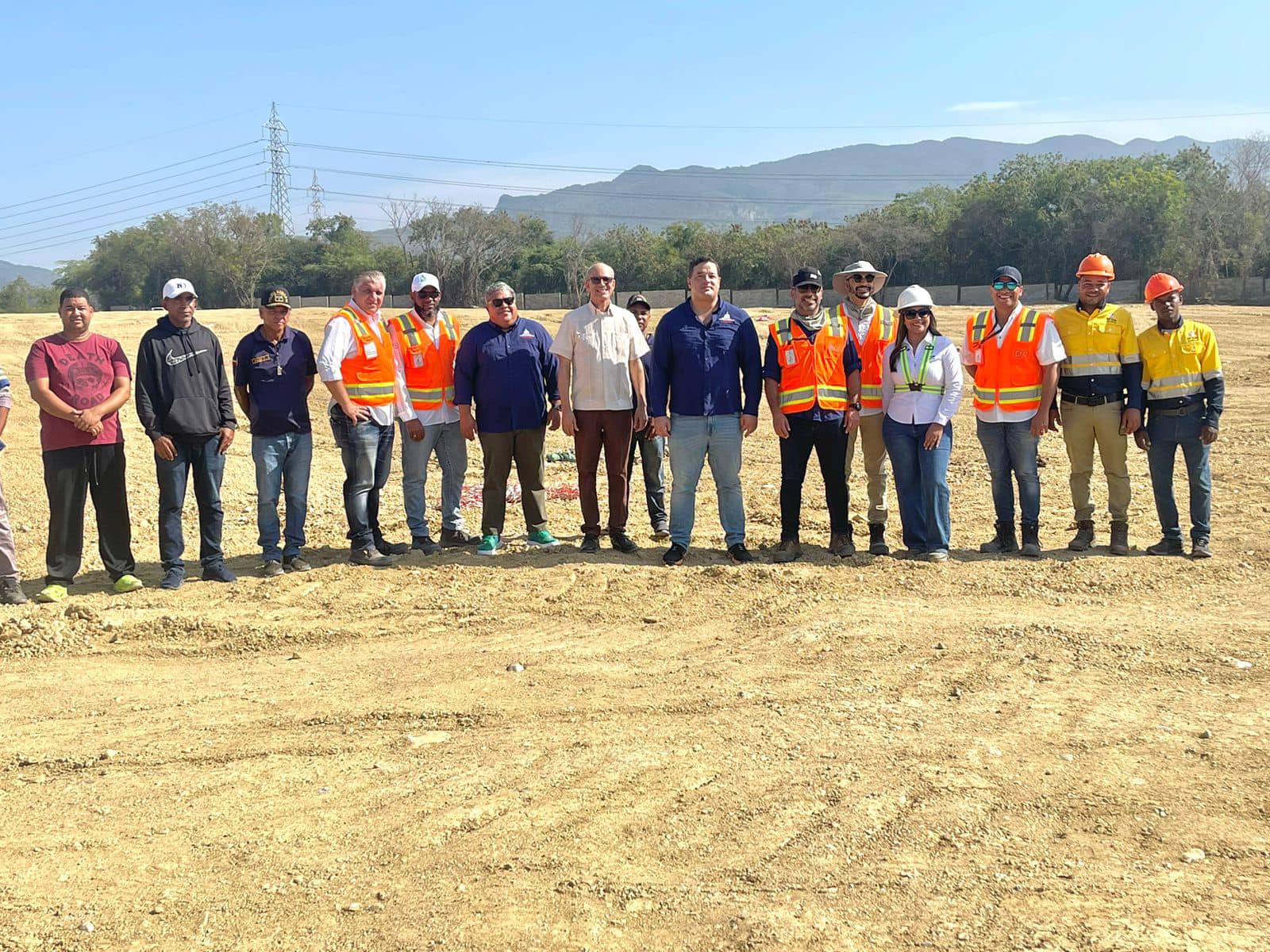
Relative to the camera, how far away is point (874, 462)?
8.27 m

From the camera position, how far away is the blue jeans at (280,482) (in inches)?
306

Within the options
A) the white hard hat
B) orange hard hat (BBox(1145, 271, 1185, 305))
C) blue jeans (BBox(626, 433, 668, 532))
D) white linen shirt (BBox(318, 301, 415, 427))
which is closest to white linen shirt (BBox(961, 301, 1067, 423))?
the white hard hat

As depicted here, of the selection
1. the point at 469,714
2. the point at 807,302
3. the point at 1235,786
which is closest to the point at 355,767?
the point at 469,714

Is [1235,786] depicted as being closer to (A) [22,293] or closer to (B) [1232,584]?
(B) [1232,584]

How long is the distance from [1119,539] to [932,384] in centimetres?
195

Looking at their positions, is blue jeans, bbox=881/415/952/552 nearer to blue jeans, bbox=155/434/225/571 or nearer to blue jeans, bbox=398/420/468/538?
blue jeans, bbox=398/420/468/538

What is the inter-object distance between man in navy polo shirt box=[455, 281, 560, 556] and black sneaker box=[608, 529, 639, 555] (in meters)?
0.75

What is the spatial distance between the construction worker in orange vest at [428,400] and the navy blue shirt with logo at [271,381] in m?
0.80

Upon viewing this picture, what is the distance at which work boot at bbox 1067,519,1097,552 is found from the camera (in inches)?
325

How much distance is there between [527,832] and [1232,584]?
566 centimetres

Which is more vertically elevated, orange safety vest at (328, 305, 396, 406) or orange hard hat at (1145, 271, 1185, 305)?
orange hard hat at (1145, 271, 1185, 305)

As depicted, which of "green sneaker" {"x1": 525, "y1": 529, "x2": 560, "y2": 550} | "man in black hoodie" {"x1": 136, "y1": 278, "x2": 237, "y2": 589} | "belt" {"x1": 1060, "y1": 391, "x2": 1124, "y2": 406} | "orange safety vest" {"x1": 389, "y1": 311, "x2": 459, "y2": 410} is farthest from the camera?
"green sneaker" {"x1": 525, "y1": 529, "x2": 560, "y2": 550}

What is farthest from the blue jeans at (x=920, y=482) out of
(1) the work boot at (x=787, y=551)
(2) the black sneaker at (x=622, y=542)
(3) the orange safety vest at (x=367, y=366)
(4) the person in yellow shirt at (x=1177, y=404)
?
(3) the orange safety vest at (x=367, y=366)

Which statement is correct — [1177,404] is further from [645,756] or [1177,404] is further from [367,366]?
[367,366]
